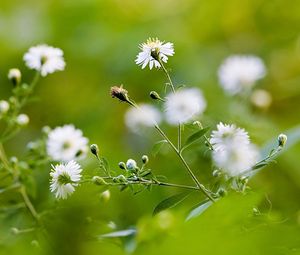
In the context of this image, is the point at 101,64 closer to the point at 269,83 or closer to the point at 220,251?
the point at 269,83

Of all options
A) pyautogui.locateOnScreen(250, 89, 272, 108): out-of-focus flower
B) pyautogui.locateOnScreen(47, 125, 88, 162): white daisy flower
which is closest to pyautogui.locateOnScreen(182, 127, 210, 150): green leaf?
pyautogui.locateOnScreen(47, 125, 88, 162): white daisy flower

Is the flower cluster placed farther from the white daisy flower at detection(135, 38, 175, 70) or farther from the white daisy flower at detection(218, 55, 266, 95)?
the white daisy flower at detection(218, 55, 266, 95)

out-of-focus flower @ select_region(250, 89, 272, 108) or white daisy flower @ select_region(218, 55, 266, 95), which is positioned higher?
white daisy flower @ select_region(218, 55, 266, 95)

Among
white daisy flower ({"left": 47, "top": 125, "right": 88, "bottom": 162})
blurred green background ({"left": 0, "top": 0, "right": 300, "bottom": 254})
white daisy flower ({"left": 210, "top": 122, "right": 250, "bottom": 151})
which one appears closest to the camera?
white daisy flower ({"left": 210, "top": 122, "right": 250, "bottom": 151})

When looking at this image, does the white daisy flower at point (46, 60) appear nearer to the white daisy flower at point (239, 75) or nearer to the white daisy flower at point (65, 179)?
the white daisy flower at point (65, 179)

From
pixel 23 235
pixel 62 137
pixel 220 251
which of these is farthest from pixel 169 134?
pixel 220 251
